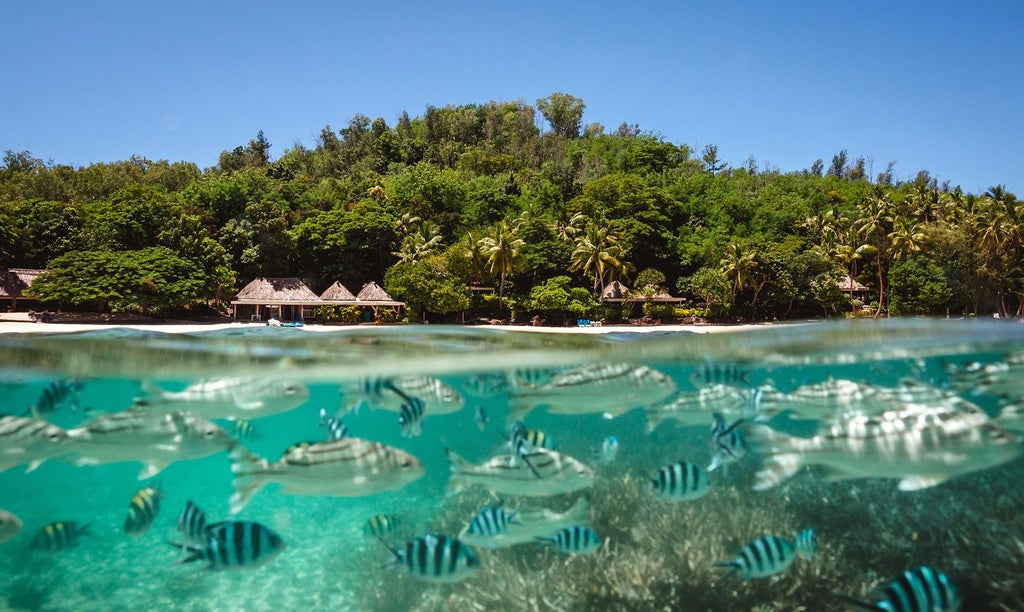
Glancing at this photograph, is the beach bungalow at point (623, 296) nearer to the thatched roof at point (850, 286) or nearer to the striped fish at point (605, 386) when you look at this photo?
the thatched roof at point (850, 286)

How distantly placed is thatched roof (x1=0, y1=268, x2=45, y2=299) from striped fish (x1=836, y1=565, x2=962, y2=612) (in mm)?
47064

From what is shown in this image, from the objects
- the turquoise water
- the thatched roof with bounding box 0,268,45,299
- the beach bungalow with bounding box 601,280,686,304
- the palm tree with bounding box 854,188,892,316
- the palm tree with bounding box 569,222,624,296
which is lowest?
the turquoise water

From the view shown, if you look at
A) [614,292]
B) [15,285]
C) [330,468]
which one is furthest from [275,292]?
[330,468]

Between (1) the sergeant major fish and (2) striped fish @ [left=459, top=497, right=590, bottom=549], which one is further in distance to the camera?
(1) the sergeant major fish

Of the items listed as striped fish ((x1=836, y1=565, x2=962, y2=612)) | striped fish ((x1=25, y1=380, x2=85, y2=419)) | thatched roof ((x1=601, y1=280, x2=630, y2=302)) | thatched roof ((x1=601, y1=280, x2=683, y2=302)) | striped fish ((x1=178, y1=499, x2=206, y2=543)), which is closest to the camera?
striped fish ((x1=836, y1=565, x2=962, y2=612))

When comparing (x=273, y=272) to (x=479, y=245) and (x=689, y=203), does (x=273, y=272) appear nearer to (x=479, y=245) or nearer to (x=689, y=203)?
(x=479, y=245)

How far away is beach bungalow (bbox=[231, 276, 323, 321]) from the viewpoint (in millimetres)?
44469

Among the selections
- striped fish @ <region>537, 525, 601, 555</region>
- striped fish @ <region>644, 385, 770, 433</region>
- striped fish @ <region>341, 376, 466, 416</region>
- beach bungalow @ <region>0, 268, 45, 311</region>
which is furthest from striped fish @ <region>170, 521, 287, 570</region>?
beach bungalow @ <region>0, 268, 45, 311</region>

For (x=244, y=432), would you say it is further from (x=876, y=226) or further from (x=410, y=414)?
(x=876, y=226)

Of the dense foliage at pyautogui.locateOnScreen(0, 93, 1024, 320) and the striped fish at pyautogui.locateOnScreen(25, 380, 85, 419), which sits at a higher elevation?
the dense foliage at pyautogui.locateOnScreen(0, 93, 1024, 320)

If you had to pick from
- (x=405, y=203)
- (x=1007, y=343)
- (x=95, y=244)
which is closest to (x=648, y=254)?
(x=405, y=203)

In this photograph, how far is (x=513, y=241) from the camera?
4666 cm

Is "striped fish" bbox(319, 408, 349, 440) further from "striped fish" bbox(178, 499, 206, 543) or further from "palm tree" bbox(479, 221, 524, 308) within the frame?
"palm tree" bbox(479, 221, 524, 308)

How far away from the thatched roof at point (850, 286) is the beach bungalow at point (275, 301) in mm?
40089
